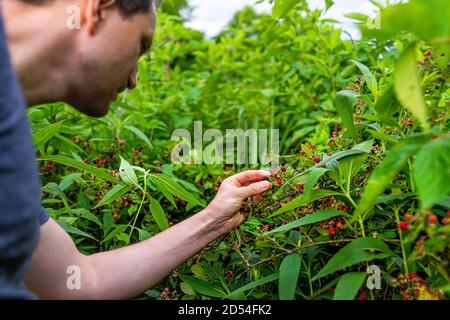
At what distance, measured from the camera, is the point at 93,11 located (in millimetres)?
1144

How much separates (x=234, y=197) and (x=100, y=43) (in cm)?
50

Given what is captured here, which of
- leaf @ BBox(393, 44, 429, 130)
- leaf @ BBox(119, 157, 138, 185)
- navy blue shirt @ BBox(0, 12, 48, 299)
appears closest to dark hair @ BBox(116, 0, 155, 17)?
navy blue shirt @ BBox(0, 12, 48, 299)

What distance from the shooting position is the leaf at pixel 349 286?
3.51 ft

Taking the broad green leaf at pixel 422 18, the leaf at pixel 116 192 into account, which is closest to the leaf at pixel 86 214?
the leaf at pixel 116 192

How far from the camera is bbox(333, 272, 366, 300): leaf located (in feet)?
3.51

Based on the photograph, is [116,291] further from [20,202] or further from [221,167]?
[221,167]

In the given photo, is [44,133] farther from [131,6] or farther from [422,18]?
[422,18]

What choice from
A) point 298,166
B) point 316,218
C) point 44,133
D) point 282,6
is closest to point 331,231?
point 316,218

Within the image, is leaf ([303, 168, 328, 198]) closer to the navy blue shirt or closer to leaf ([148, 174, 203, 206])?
leaf ([148, 174, 203, 206])
